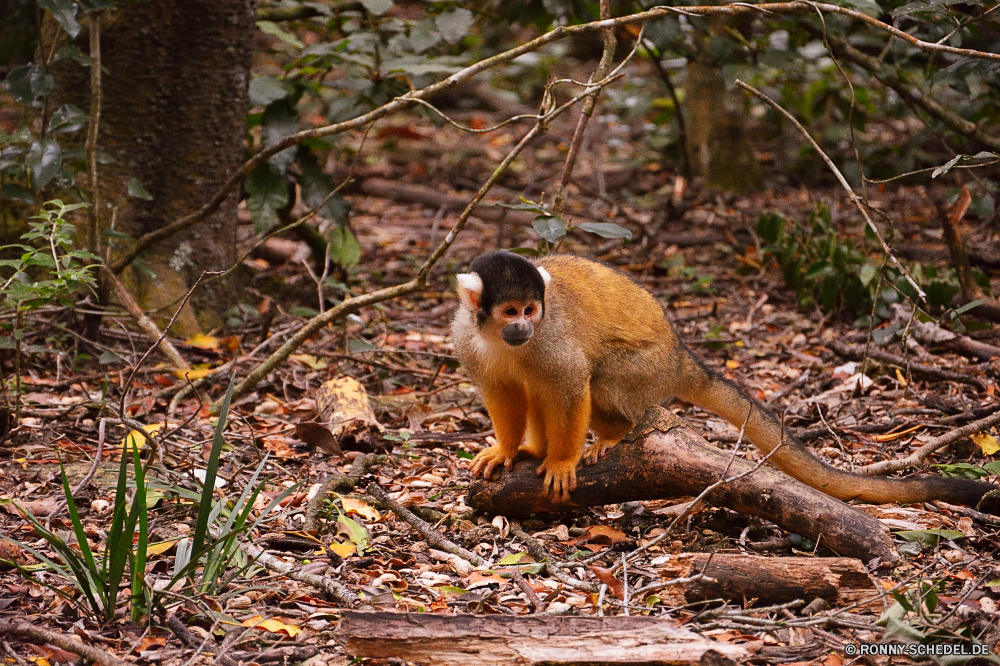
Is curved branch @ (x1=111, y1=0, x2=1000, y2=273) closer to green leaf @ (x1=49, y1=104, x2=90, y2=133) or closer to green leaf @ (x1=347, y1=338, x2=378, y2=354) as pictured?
green leaf @ (x1=49, y1=104, x2=90, y2=133)

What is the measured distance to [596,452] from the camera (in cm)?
329

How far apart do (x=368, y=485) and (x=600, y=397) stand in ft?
3.27

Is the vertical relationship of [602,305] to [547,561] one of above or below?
above

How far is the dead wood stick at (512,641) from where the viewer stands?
6.90 feet

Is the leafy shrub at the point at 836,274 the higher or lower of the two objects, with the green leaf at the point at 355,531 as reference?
higher

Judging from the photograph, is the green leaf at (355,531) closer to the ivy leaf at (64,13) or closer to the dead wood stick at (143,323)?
the dead wood stick at (143,323)

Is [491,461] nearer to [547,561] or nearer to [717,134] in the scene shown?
[547,561]

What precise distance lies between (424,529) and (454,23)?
3129mm

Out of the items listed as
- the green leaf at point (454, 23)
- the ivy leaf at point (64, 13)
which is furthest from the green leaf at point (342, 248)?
the ivy leaf at point (64, 13)

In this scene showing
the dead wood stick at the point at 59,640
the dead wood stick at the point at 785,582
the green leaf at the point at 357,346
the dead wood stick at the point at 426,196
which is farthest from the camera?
the dead wood stick at the point at 426,196

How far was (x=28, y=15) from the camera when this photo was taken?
6.69 meters

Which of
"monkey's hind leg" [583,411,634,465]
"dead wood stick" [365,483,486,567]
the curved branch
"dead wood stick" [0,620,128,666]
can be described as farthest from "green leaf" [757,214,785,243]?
"dead wood stick" [0,620,128,666]

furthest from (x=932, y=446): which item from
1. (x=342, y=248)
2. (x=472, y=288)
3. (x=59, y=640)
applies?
(x=342, y=248)

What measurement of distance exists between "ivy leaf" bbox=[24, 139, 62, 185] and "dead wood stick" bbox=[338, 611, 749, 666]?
2.61 meters
